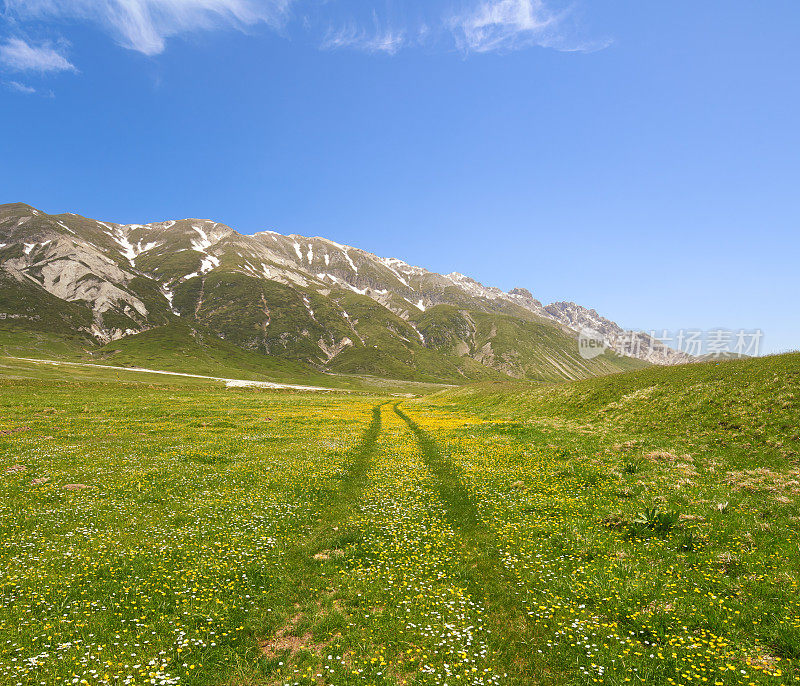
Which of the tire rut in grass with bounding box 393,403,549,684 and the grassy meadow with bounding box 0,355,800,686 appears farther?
the tire rut in grass with bounding box 393,403,549,684

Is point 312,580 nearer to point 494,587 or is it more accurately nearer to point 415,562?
point 415,562

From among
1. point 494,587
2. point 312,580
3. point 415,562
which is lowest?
point 312,580

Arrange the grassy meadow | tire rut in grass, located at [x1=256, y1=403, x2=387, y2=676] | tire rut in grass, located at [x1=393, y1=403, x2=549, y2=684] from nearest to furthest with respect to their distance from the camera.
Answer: the grassy meadow → tire rut in grass, located at [x1=393, y1=403, x2=549, y2=684] → tire rut in grass, located at [x1=256, y1=403, x2=387, y2=676]

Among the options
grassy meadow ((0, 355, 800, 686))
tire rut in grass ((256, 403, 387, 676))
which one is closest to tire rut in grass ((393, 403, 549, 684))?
grassy meadow ((0, 355, 800, 686))

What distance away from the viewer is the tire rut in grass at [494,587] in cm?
956

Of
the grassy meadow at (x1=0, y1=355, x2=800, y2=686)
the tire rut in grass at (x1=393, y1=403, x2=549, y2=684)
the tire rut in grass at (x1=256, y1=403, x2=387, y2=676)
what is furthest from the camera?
the tire rut in grass at (x1=256, y1=403, x2=387, y2=676)

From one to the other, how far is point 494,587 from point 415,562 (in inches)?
134

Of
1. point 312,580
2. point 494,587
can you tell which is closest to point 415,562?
point 494,587

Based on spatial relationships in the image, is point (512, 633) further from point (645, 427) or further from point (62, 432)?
point (62, 432)

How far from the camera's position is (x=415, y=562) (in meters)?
14.9

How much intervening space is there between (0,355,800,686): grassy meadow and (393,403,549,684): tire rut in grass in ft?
0.27

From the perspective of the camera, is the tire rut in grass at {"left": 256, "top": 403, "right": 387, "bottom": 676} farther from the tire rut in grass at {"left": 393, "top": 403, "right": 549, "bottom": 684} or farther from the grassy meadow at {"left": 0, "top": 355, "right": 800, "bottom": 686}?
the tire rut in grass at {"left": 393, "top": 403, "right": 549, "bottom": 684}

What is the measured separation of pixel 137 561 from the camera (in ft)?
45.8

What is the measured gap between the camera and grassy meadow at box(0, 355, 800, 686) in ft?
30.7
